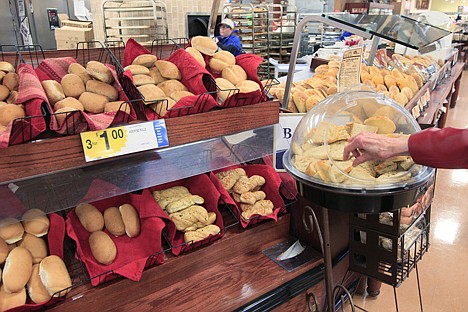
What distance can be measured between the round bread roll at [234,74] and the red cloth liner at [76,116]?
409mm

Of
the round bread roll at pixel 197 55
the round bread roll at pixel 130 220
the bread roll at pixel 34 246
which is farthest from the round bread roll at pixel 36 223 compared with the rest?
the round bread roll at pixel 197 55

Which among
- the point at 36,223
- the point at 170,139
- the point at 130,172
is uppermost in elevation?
the point at 170,139

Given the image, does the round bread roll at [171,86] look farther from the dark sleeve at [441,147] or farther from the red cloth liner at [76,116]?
the dark sleeve at [441,147]

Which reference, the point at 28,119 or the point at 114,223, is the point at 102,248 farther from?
the point at 28,119

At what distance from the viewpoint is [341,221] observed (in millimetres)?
1629

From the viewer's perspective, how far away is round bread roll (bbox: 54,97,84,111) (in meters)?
1.04

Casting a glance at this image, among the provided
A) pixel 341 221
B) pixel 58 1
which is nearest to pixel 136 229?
pixel 341 221

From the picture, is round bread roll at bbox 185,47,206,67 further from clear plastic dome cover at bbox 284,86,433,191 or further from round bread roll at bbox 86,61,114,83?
clear plastic dome cover at bbox 284,86,433,191

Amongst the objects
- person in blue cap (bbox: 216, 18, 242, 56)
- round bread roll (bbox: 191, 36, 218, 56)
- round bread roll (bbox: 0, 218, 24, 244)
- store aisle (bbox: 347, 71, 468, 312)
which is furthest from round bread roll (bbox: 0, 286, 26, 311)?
person in blue cap (bbox: 216, 18, 242, 56)

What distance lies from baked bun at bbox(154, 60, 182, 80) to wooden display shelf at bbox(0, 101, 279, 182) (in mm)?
240

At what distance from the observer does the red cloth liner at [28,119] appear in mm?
858

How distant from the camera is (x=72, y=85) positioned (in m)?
1.14

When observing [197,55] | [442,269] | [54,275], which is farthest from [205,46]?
[442,269]

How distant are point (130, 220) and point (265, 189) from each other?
0.62 meters
